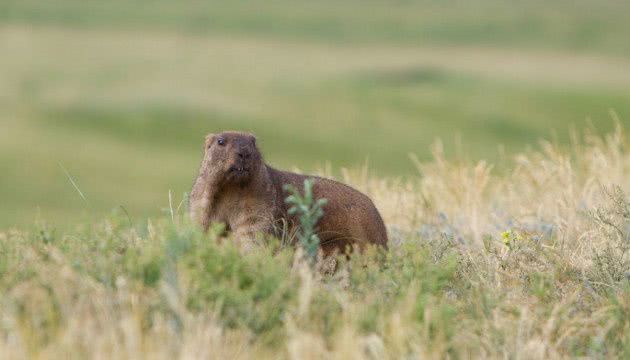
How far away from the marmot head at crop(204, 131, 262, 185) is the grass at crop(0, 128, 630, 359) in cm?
43

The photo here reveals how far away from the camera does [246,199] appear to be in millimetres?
6301

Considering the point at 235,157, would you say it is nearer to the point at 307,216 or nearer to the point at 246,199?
the point at 246,199

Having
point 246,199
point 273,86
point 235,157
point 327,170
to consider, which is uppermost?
point 235,157

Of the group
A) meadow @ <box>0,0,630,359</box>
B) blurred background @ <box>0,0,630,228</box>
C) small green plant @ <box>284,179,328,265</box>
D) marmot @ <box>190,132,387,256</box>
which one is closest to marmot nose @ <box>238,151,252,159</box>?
marmot @ <box>190,132,387,256</box>

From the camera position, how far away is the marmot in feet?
20.5

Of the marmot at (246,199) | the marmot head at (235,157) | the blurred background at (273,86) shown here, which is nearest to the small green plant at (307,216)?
the marmot at (246,199)

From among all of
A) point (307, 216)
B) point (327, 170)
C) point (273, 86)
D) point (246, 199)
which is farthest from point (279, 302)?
point (273, 86)

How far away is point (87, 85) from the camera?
31.0m

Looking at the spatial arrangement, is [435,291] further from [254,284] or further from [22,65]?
[22,65]

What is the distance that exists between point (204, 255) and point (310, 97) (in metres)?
25.3

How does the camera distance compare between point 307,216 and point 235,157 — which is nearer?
point 307,216

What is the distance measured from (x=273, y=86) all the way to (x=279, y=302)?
87.5 ft

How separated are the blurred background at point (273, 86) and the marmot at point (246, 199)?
11678mm

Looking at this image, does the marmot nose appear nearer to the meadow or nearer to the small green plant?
the small green plant
